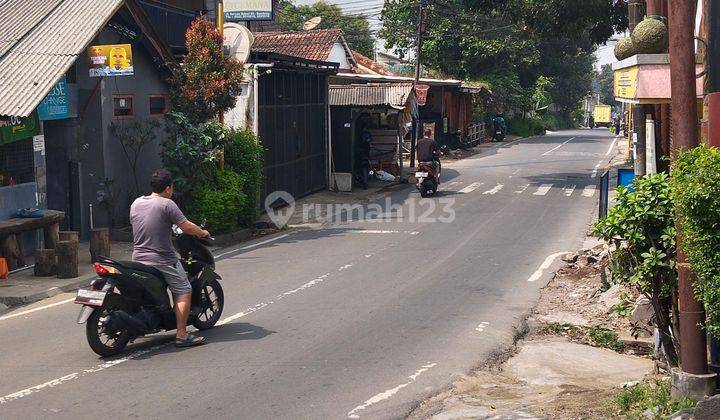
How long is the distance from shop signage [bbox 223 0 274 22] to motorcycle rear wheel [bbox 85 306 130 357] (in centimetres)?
1604

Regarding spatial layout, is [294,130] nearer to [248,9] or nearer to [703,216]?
[248,9]

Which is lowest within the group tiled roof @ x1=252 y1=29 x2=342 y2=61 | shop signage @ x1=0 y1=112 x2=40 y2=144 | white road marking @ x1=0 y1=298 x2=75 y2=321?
white road marking @ x1=0 y1=298 x2=75 y2=321

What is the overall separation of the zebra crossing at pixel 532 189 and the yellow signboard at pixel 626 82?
50.6 feet

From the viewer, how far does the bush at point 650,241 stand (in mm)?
7520

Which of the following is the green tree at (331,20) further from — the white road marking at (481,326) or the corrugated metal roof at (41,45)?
the white road marking at (481,326)

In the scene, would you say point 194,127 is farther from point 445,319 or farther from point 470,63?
point 470,63

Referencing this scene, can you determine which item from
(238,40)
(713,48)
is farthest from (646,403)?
(238,40)

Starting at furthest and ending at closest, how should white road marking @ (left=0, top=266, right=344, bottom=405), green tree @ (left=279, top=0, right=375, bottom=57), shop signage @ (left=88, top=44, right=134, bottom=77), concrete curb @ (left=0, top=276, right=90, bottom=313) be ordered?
green tree @ (left=279, top=0, right=375, bottom=57)
shop signage @ (left=88, top=44, right=134, bottom=77)
concrete curb @ (left=0, top=276, right=90, bottom=313)
white road marking @ (left=0, top=266, right=344, bottom=405)

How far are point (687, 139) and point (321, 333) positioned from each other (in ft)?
15.5

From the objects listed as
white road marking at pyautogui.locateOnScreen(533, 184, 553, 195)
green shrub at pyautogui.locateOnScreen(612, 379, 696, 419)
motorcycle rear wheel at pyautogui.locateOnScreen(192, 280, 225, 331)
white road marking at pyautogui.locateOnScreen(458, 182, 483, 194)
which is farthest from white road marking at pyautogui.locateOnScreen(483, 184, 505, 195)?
green shrub at pyautogui.locateOnScreen(612, 379, 696, 419)

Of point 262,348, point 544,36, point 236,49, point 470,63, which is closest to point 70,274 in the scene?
point 262,348

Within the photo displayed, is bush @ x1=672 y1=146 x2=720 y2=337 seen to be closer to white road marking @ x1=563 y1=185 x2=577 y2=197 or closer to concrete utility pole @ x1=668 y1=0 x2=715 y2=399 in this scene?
concrete utility pole @ x1=668 y1=0 x2=715 y2=399

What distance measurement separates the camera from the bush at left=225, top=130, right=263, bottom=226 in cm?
1966

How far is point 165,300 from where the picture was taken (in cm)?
939
